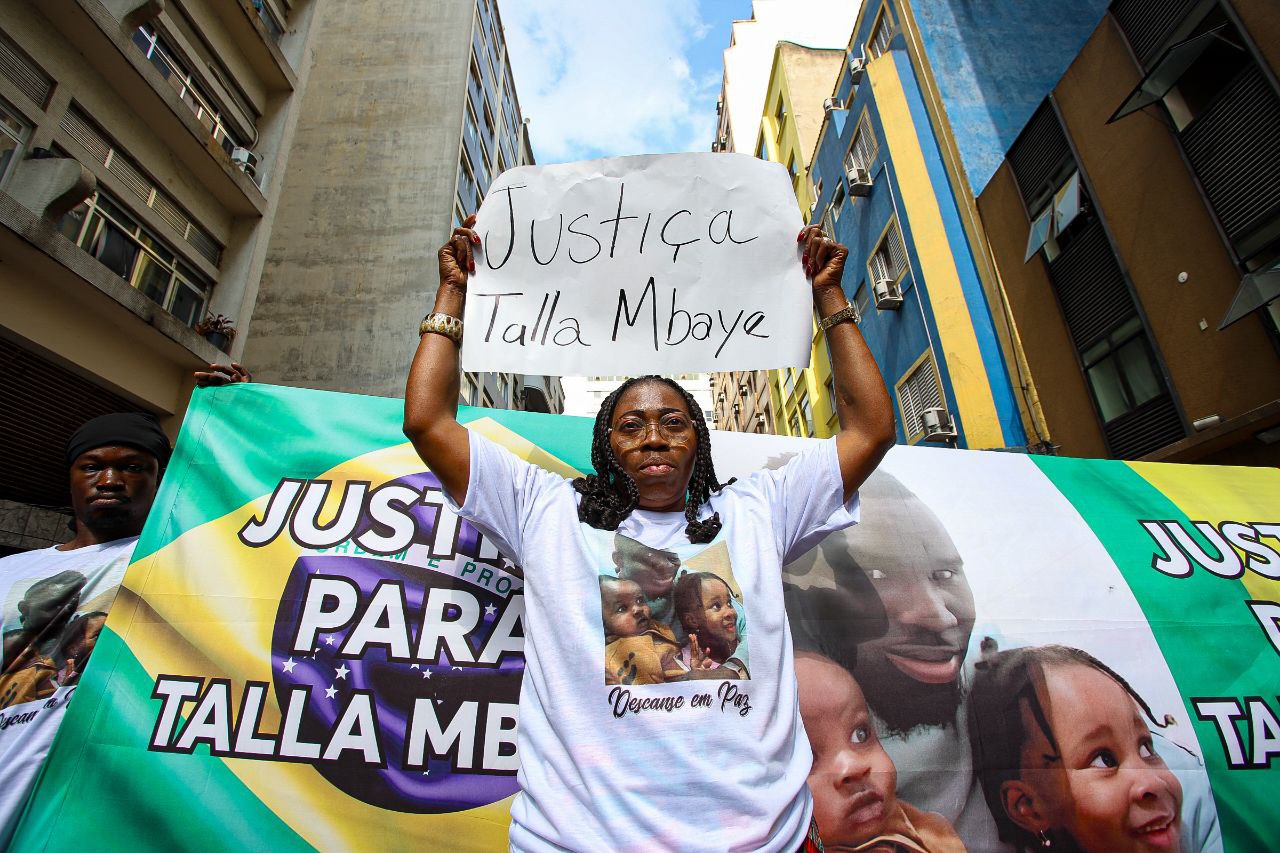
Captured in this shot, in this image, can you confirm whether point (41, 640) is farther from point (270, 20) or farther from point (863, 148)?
point (863, 148)

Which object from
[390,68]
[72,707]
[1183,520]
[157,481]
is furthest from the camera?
[390,68]

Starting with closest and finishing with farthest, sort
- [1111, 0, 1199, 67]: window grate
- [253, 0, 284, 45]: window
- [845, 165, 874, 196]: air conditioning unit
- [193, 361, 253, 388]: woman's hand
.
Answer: [193, 361, 253, 388]: woman's hand
[1111, 0, 1199, 67]: window grate
[253, 0, 284, 45]: window
[845, 165, 874, 196]: air conditioning unit

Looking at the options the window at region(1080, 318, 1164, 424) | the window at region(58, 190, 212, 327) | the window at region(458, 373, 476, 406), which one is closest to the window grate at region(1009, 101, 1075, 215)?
the window at region(1080, 318, 1164, 424)

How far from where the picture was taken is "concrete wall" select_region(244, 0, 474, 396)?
16641 millimetres

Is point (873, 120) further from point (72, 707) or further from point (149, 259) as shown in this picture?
point (72, 707)

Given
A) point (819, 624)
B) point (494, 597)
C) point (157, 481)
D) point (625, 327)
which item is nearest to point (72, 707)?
point (157, 481)

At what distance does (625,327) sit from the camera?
233 cm

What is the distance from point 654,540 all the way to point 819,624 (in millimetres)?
1300

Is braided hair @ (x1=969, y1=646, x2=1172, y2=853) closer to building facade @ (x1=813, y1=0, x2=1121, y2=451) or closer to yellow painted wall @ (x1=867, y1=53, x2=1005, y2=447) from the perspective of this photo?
building facade @ (x1=813, y1=0, x2=1121, y2=451)

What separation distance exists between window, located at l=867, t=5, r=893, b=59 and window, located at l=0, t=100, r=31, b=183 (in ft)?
59.2

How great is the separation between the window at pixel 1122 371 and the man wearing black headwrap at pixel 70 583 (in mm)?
11202

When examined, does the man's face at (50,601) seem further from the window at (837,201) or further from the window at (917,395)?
the window at (837,201)

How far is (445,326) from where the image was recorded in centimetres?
187

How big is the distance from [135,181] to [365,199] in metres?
10.00
